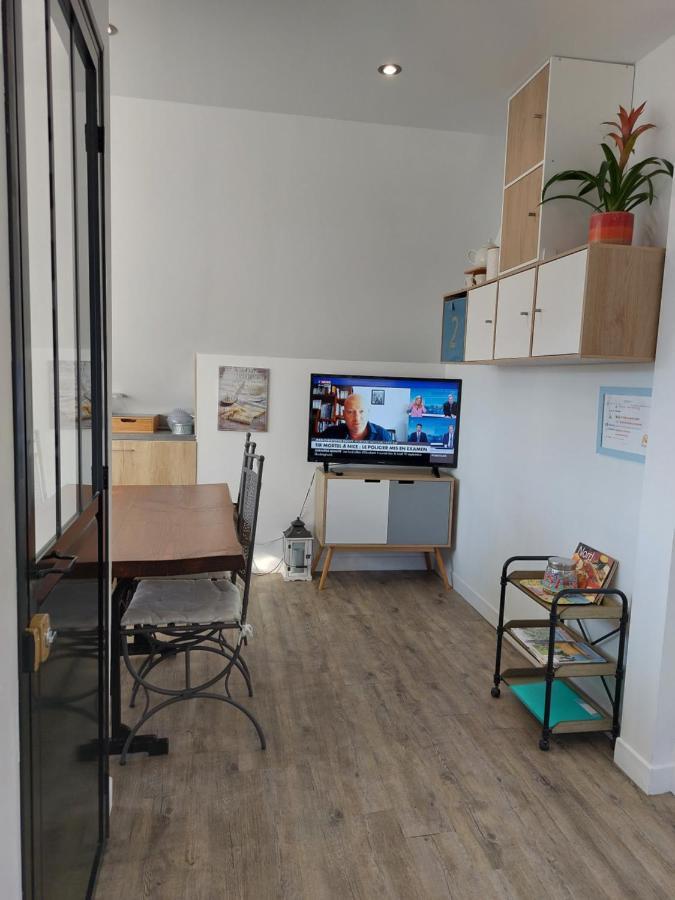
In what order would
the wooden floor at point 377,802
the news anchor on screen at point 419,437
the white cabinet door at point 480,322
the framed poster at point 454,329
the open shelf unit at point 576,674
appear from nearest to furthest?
the wooden floor at point 377,802, the open shelf unit at point 576,674, the white cabinet door at point 480,322, the framed poster at point 454,329, the news anchor on screen at point 419,437

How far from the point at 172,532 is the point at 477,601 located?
2275mm

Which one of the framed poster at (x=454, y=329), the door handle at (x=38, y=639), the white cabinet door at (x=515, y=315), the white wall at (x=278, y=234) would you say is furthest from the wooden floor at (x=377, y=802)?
the white wall at (x=278, y=234)

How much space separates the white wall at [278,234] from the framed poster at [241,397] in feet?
0.58

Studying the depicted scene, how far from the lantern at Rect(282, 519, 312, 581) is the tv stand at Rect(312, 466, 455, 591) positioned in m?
0.10

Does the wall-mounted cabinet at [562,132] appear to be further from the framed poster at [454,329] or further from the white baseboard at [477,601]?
the white baseboard at [477,601]

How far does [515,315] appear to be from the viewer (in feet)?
Result: 9.62

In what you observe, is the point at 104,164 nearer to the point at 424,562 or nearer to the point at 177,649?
the point at 177,649

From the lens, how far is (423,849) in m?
2.03

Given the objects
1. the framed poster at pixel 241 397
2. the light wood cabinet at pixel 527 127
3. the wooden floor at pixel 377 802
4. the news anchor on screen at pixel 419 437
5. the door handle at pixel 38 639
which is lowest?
the wooden floor at pixel 377 802

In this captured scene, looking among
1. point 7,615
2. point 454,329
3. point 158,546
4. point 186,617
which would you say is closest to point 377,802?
point 186,617

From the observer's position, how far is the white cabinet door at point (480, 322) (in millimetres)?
3215

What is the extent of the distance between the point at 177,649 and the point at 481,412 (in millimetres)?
2505

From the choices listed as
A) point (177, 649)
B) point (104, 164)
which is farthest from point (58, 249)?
point (177, 649)

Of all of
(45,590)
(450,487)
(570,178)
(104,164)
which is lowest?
(450,487)
